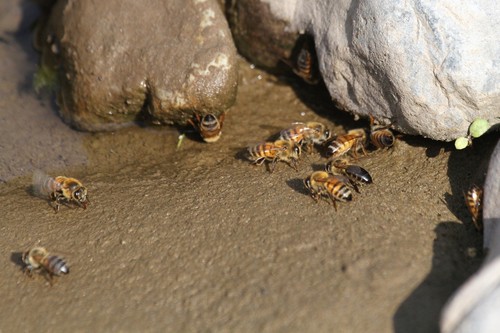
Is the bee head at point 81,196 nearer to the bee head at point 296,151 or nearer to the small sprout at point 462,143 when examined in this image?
the bee head at point 296,151

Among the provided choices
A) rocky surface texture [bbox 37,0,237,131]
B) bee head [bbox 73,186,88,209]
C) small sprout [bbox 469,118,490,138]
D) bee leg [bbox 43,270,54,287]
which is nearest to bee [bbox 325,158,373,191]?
small sprout [bbox 469,118,490,138]

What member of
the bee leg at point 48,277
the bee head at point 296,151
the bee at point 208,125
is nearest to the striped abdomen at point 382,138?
the bee head at point 296,151

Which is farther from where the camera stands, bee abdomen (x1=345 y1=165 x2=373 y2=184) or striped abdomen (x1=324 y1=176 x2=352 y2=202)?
bee abdomen (x1=345 y1=165 x2=373 y2=184)

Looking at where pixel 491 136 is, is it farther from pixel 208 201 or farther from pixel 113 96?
pixel 113 96

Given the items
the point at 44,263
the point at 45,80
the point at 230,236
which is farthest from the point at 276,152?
the point at 45,80

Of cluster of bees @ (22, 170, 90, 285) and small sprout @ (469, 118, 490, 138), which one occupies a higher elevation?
small sprout @ (469, 118, 490, 138)

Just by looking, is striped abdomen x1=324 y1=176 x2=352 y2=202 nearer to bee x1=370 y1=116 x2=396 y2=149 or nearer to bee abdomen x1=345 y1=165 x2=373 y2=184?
bee abdomen x1=345 y1=165 x2=373 y2=184

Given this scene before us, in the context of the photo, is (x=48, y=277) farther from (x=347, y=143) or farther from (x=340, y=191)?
(x=347, y=143)
